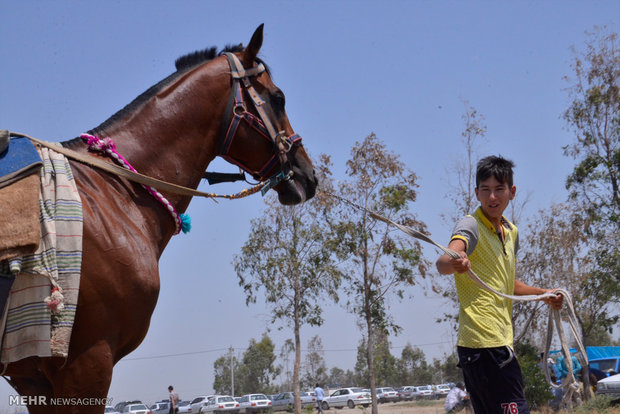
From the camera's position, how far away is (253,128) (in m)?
3.55

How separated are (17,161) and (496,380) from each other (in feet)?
9.62

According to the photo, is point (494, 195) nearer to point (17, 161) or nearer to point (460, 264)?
point (460, 264)

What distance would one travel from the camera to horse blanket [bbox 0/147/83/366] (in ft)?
7.83

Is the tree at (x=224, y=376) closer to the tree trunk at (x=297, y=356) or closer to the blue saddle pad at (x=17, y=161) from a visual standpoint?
the tree trunk at (x=297, y=356)

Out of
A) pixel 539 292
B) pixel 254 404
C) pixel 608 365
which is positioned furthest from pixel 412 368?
pixel 539 292

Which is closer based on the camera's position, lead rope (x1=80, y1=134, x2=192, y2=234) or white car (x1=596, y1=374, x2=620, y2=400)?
lead rope (x1=80, y1=134, x2=192, y2=234)

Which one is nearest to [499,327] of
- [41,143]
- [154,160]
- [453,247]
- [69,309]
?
[453,247]

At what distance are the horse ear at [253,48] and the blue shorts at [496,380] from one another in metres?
2.27

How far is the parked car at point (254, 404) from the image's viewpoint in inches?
1695

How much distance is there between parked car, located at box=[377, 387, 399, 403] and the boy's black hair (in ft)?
175

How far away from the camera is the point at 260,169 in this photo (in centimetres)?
370

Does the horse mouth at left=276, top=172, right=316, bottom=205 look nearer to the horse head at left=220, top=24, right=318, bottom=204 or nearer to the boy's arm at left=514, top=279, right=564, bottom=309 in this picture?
the horse head at left=220, top=24, right=318, bottom=204

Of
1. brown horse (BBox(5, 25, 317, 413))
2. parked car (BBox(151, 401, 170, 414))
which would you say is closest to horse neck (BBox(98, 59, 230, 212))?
brown horse (BBox(5, 25, 317, 413))

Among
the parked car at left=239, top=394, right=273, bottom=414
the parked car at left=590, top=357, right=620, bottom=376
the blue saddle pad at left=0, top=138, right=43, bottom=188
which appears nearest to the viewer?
the blue saddle pad at left=0, top=138, right=43, bottom=188
